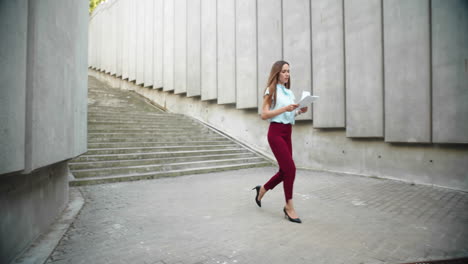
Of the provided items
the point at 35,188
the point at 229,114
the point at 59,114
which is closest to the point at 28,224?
the point at 35,188

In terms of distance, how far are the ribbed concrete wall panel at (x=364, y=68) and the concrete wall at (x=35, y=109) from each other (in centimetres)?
636

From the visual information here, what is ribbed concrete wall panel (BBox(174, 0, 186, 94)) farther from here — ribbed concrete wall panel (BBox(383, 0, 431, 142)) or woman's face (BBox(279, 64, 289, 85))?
woman's face (BBox(279, 64, 289, 85))

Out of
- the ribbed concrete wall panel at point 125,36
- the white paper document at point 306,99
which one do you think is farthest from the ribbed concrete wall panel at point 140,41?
the white paper document at point 306,99

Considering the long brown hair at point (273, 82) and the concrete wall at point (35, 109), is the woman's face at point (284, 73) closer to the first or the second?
the long brown hair at point (273, 82)

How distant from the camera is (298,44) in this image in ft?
27.2

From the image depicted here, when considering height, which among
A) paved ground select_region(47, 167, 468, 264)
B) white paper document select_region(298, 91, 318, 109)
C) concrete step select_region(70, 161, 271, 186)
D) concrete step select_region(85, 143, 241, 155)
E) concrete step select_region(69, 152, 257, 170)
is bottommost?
paved ground select_region(47, 167, 468, 264)

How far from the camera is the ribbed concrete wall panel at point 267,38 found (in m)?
8.98

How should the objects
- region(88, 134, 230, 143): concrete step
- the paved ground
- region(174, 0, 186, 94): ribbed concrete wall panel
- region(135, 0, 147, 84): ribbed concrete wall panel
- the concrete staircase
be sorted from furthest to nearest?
region(135, 0, 147, 84): ribbed concrete wall panel → region(174, 0, 186, 94): ribbed concrete wall panel → region(88, 134, 230, 143): concrete step → the concrete staircase → the paved ground

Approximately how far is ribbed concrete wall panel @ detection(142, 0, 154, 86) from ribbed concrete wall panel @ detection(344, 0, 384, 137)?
13.0 m

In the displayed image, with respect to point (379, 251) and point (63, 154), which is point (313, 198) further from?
point (63, 154)

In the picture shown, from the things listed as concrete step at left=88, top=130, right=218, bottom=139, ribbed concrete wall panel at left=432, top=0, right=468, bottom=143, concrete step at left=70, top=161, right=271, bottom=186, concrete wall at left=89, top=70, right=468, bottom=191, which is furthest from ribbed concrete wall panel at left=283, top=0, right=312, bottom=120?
concrete step at left=88, top=130, right=218, bottom=139

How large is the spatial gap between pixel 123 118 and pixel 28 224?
330 inches

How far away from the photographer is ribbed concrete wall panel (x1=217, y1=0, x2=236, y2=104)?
1080cm

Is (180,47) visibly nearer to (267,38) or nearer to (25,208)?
(267,38)
